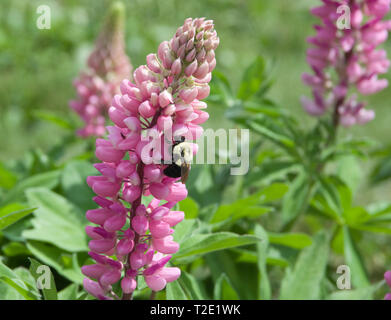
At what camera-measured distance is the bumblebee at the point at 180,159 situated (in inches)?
45.3

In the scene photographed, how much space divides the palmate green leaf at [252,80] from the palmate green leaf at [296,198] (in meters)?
0.52

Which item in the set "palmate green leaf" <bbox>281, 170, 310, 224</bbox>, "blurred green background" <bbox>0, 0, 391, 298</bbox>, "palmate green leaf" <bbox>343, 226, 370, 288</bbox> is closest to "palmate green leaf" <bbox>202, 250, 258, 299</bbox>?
"palmate green leaf" <bbox>281, 170, 310, 224</bbox>

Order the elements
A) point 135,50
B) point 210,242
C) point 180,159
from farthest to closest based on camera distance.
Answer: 1. point 135,50
2. point 210,242
3. point 180,159

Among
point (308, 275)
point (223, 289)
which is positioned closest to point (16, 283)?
point (223, 289)

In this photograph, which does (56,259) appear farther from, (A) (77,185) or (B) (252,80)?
(B) (252,80)

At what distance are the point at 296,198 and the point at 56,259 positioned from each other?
1025mm

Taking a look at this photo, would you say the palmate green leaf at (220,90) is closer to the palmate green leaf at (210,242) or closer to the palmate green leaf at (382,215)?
the palmate green leaf at (382,215)

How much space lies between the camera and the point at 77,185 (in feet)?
6.88

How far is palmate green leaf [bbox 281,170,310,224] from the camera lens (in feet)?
6.98

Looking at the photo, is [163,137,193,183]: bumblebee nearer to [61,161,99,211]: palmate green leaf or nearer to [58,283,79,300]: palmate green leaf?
[58,283,79,300]: palmate green leaf

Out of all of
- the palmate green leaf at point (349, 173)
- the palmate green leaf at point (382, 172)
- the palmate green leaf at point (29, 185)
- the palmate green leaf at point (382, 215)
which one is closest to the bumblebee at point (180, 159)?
the palmate green leaf at point (29, 185)
